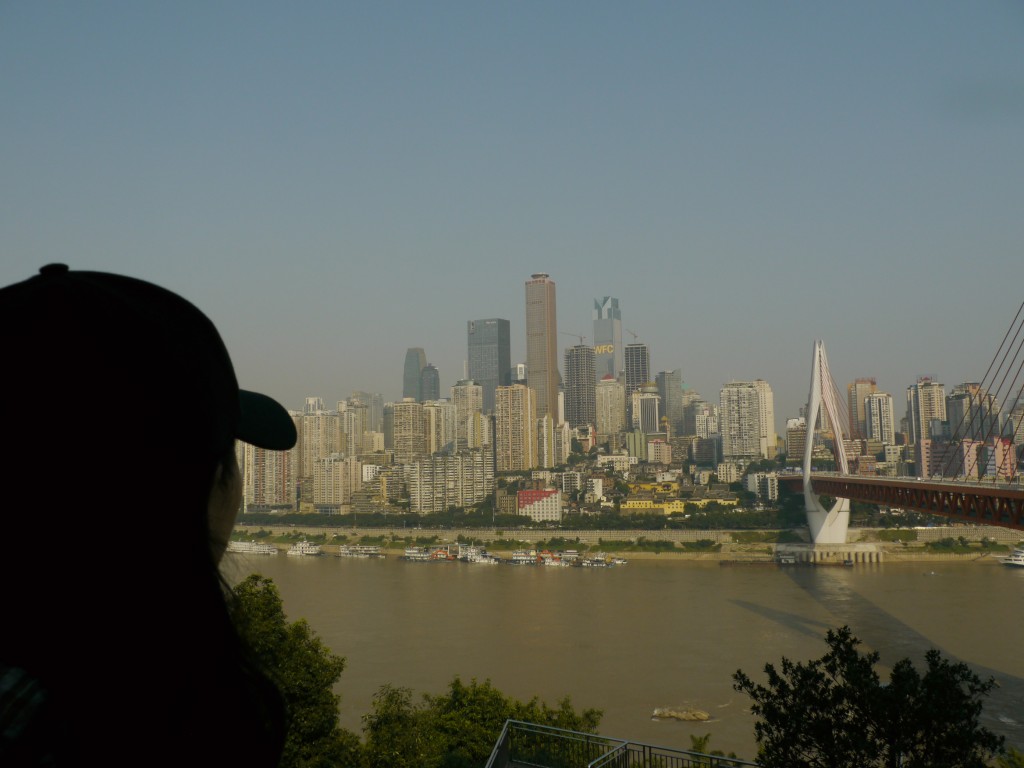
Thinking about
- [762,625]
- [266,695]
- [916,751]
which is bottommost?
[762,625]

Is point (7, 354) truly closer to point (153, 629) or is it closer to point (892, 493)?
point (153, 629)

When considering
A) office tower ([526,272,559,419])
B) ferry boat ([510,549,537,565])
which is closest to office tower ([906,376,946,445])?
ferry boat ([510,549,537,565])

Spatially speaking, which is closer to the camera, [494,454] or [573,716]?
[573,716]

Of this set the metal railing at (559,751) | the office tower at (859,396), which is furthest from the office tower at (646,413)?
the metal railing at (559,751)

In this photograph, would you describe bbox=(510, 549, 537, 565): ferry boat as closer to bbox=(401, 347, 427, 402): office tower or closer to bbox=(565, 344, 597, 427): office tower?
bbox=(565, 344, 597, 427): office tower

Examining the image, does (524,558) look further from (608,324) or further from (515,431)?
(608,324)

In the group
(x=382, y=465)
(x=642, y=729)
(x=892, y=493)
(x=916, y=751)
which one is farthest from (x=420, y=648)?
(x=382, y=465)
